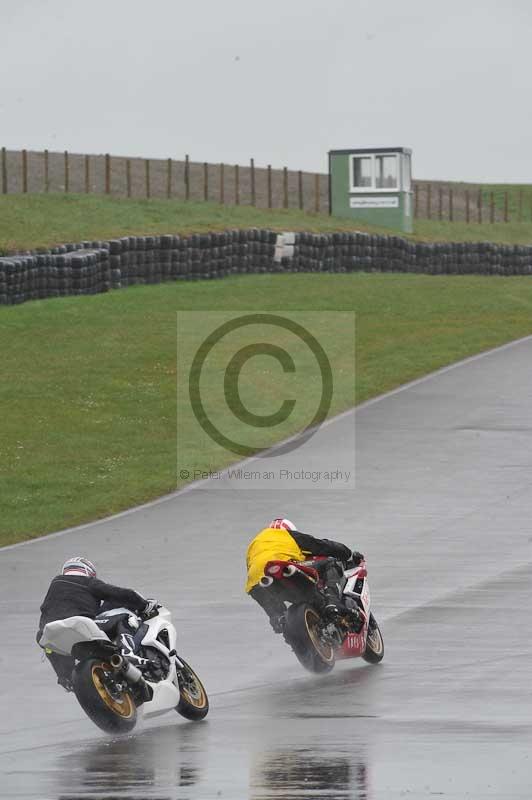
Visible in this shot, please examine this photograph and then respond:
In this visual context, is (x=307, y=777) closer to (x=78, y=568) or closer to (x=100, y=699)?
(x=100, y=699)

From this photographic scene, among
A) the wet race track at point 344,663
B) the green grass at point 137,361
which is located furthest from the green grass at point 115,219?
the wet race track at point 344,663

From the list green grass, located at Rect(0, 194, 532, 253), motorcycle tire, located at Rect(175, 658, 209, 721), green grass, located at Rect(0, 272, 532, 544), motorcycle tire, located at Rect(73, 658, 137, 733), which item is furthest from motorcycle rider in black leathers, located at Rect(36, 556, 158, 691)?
→ green grass, located at Rect(0, 194, 532, 253)

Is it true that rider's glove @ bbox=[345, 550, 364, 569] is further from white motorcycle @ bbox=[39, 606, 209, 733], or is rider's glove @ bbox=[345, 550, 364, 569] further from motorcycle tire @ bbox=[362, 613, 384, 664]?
white motorcycle @ bbox=[39, 606, 209, 733]

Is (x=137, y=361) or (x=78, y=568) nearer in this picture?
(x=78, y=568)

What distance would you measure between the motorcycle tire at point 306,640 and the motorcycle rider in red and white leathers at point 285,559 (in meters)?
0.19

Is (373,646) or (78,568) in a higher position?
(78,568)

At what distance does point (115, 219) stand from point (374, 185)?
42.2ft

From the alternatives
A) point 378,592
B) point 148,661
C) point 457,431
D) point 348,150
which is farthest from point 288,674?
point 348,150

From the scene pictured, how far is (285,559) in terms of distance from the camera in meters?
13.4

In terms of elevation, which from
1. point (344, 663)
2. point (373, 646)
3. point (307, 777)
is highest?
point (307, 777)

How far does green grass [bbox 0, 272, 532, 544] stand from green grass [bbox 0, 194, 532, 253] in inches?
207

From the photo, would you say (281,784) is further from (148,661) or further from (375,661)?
(375,661)

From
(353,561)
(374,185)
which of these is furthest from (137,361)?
(374,185)

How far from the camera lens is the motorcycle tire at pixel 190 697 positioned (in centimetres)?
1170
